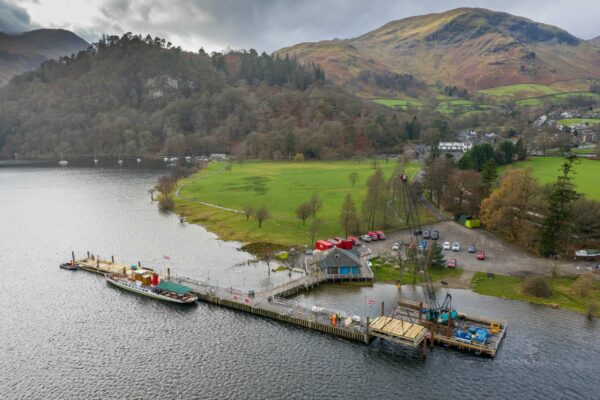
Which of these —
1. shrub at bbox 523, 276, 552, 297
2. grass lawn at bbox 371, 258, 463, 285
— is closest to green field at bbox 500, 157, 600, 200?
shrub at bbox 523, 276, 552, 297

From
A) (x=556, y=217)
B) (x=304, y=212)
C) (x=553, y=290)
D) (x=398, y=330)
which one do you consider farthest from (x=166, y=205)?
(x=553, y=290)

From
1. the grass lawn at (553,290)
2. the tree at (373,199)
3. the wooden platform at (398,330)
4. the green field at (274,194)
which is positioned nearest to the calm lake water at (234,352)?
the wooden platform at (398,330)

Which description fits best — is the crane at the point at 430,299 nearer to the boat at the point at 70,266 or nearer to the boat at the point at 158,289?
the boat at the point at 158,289

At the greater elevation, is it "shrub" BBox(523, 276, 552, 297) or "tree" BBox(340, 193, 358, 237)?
"tree" BBox(340, 193, 358, 237)

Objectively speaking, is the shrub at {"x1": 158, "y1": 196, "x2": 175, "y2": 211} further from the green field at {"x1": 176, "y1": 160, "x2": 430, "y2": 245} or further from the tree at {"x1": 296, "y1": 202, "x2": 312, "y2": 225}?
the tree at {"x1": 296, "y1": 202, "x2": 312, "y2": 225}

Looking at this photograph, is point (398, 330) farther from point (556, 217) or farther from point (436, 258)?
point (556, 217)

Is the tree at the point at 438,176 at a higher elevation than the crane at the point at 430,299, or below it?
higher
